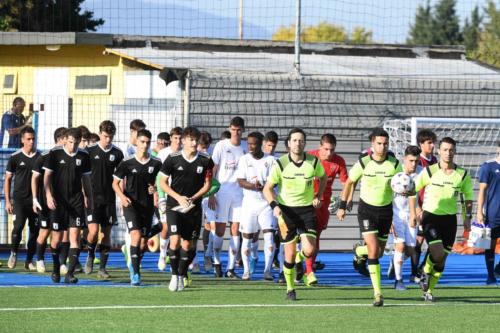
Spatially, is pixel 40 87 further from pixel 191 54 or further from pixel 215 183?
pixel 215 183

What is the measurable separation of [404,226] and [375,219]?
2.40 metres

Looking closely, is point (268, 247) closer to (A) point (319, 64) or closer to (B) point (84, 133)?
(B) point (84, 133)

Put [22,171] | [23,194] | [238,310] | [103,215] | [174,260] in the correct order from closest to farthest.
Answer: [238,310] < [174,260] < [103,215] < [22,171] < [23,194]

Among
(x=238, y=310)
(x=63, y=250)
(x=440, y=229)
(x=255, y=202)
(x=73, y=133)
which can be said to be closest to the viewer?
(x=238, y=310)

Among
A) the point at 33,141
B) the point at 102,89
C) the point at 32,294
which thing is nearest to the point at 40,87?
the point at 102,89

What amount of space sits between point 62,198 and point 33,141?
263 cm

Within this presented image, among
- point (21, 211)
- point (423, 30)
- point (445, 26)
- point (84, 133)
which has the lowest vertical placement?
point (21, 211)

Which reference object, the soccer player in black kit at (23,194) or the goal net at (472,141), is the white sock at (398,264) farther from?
the goal net at (472,141)

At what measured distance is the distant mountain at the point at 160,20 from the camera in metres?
23.3

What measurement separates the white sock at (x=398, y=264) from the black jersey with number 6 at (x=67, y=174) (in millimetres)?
4589

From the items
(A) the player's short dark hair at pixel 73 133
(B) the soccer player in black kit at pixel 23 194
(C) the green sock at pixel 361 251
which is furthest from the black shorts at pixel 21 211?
(C) the green sock at pixel 361 251

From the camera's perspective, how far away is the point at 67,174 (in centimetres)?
1603

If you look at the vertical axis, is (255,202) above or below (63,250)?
above

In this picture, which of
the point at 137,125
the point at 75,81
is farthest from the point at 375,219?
the point at 75,81
